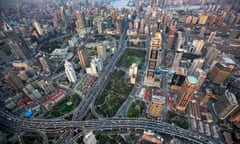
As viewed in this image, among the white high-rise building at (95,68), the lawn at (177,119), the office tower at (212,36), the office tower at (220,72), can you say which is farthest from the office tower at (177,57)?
the office tower at (212,36)

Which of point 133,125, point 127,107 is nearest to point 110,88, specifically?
point 127,107

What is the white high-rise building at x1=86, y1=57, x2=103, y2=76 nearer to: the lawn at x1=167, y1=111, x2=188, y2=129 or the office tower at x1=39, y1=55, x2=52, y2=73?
the office tower at x1=39, y1=55, x2=52, y2=73

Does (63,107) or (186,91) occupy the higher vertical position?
(186,91)

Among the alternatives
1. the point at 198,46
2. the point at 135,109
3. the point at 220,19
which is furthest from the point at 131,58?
the point at 220,19

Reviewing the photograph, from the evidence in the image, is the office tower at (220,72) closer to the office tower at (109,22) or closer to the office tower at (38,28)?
the office tower at (109,22)

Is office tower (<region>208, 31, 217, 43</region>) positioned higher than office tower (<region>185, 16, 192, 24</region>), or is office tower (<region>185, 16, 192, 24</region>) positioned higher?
office tower (<region>185, 16, 192, 24</region>)

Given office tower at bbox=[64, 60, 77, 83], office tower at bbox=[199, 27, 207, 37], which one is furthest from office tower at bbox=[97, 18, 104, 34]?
office tower at bbox=[199, 27, 207, 37]

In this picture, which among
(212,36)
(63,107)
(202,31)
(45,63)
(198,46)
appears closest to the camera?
(63,107)

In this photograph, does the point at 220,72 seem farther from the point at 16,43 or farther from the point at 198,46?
the point at 16,43
